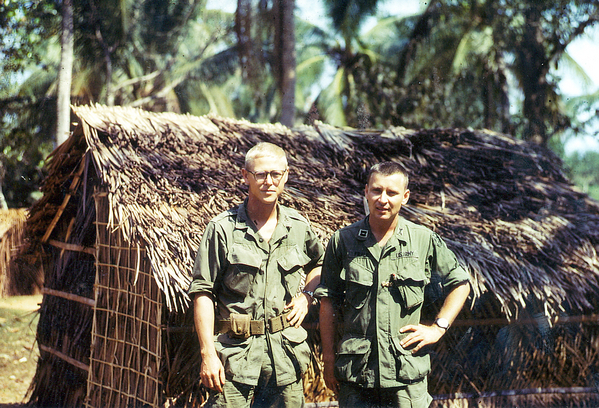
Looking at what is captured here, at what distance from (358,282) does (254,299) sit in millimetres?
597

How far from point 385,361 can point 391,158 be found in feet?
13.1

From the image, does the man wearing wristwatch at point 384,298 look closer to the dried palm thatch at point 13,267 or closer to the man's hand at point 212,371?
the man's hand at point 212,371

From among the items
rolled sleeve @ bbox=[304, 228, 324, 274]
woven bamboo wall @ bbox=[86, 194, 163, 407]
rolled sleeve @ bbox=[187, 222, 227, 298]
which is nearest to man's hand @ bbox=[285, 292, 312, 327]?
rolled sleeve @ bbox=[304, 228, 324, 274]

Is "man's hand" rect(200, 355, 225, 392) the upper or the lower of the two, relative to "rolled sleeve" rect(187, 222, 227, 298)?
lower

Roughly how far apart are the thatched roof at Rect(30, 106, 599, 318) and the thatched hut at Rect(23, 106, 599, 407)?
0.02 m

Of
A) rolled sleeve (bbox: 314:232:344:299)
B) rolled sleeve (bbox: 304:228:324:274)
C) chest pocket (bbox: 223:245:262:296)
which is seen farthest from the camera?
rolled sleeve (bbox: 304:228:324:274)

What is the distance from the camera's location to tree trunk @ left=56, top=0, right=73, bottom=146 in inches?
408

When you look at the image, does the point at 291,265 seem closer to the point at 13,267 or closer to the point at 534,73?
the point at 13,267

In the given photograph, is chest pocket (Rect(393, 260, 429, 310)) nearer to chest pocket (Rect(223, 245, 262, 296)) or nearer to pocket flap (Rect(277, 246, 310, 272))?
pocket flap (Rect(277, 246, 310, 272))

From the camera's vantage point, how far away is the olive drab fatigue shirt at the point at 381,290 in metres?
3.00

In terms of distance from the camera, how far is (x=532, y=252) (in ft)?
16.9

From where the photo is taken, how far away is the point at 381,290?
3.09 meters

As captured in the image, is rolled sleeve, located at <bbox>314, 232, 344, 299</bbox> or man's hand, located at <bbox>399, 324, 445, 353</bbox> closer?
man's hand, located at <bbox>399, 324, 445, 353</bbox>

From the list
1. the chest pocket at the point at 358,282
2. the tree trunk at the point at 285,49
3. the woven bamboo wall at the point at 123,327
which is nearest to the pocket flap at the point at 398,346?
the chest pocket at the point at 358,282
